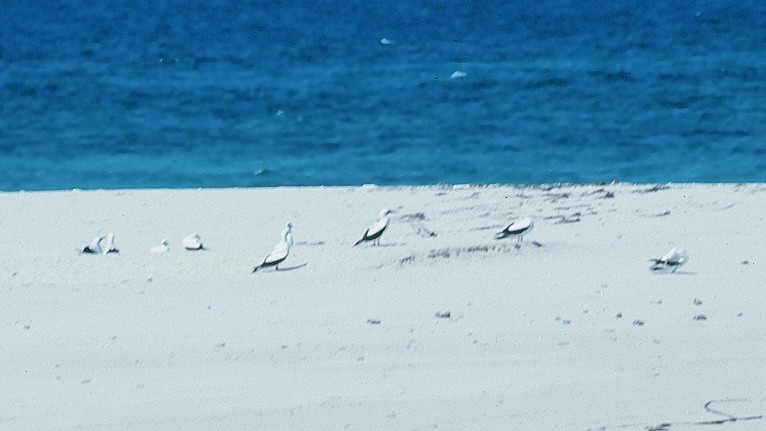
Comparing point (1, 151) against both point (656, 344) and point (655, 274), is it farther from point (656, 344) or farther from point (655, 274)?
point (656, 344)

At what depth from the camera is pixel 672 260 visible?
8.46 metres

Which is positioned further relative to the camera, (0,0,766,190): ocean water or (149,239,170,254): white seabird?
(0,0,766,190): ocean water

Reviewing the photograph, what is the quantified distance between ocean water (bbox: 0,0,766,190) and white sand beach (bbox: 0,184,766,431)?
7.46 meters

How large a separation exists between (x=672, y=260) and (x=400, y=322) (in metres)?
1.97

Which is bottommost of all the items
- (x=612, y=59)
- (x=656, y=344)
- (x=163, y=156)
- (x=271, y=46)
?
(x=656, y=344)

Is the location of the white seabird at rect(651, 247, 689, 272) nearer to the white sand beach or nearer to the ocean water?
the white sand beach

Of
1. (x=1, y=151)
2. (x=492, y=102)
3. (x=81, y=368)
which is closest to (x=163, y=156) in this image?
(x=1, y=151)

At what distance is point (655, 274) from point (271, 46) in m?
27.0

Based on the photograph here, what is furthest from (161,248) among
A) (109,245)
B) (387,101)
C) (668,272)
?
(387,101)

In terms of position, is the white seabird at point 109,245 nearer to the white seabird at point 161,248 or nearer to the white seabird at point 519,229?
the white seabird at point 161,248

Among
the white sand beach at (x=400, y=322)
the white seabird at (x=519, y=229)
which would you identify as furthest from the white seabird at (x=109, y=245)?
the white seabird at (x=519, y=229)

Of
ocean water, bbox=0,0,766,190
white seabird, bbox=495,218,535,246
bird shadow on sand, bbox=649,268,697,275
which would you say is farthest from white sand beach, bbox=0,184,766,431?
ocean water, bbox=0,0,766,190

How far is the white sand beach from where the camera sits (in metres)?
5.77

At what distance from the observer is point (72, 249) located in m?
10.6
